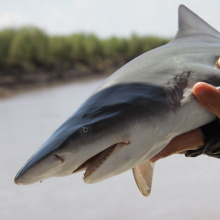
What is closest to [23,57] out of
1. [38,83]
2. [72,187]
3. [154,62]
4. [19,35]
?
[19,35]

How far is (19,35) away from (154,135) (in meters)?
17.6

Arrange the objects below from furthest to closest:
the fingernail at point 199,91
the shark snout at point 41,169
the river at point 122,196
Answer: the river at point 122,196, the fingernail at point 199,91, the shark snout at point 41,169

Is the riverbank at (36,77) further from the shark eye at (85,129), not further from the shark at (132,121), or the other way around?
the shark eye at (85,129)

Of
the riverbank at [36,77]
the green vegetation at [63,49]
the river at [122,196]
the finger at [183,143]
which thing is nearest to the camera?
the finger at [183,143]

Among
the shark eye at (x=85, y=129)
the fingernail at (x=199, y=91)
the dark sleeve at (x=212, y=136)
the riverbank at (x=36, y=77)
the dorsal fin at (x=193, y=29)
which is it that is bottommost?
the riverbank at (x=36, y=77)

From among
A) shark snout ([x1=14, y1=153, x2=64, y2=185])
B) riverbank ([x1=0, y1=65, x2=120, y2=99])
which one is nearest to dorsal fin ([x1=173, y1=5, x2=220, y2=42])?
shark snout ([x1=14, y1=153, x2=64, y2=185])

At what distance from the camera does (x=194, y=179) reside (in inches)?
133

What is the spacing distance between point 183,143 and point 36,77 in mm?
14073

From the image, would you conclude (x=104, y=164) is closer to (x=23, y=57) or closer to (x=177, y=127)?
(x=177, y=127)

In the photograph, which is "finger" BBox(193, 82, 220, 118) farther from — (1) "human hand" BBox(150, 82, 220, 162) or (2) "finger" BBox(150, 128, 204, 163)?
(2) "finger" BBox(150, 128, 204, 163)

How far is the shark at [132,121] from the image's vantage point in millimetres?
1072

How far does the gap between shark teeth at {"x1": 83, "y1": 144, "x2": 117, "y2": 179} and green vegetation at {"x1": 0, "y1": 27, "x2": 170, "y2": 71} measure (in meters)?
14.9

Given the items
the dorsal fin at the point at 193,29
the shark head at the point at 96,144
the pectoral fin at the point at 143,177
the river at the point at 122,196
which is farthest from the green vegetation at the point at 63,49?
the shark head at the point at 96,144

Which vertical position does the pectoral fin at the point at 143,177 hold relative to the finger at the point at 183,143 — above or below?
below
